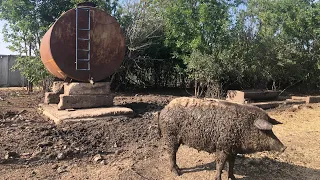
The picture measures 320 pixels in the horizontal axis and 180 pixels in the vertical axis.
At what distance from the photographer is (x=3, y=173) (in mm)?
4434

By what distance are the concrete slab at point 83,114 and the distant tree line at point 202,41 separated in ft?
15.6

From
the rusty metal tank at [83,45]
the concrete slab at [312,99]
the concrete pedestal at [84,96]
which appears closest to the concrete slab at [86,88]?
the concrete pedestal at [84,96]

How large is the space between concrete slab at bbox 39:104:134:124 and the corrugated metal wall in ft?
41.8

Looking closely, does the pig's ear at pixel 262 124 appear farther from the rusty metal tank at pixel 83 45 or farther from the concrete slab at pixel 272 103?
the concrete slab at pixel 272 103

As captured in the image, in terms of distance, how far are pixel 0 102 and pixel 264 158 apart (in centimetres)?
878

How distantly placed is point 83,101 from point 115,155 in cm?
334

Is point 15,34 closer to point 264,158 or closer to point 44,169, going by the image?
point 44,169

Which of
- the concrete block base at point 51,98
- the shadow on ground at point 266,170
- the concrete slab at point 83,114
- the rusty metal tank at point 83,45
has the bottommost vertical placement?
the shadow on ground at point 266,170

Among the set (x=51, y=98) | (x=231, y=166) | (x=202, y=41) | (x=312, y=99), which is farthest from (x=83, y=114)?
(x=312, y=99)

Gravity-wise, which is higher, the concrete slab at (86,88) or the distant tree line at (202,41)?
the distant tree line at (202,41)

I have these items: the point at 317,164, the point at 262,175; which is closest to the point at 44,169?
the point at 262,175

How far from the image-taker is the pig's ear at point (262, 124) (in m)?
4.04

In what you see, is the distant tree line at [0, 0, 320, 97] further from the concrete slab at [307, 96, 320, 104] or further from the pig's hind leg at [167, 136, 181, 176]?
the pig's hind leg at [167, 136, 181, 176]

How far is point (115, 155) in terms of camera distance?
5.38 metres
